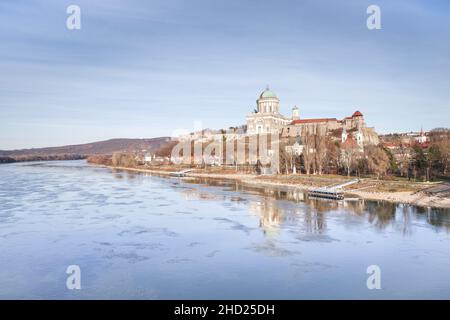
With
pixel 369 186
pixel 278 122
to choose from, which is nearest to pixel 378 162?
pixel 369 186

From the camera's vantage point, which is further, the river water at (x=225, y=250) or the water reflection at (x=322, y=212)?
the water reflection at (x=322, y=212)

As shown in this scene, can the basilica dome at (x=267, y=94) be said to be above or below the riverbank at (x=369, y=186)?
→ above

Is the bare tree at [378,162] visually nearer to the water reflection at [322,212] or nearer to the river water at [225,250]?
the water reflection at [322,212]

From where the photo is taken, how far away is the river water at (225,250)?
29.0ft

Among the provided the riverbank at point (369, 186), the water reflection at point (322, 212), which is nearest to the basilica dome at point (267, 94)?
A: the riverbank at point (369, 186)

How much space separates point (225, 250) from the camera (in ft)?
38.6

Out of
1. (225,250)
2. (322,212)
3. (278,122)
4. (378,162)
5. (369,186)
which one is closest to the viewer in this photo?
(225,250)

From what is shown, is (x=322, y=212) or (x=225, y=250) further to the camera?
(x=322, y=212)

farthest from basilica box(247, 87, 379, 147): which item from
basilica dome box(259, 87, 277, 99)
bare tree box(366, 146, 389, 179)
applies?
→ bare tree box(366, 146, 389, 179)

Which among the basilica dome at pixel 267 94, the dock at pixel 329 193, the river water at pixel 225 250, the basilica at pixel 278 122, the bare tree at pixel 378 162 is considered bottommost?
the river water at pixel 225 250

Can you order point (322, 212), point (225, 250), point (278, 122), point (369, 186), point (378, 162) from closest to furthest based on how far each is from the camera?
1. point (225, 250)
2. point (322, 212)
3. point (369, 186)
4. point (378, 162)
5. point (278, 122)

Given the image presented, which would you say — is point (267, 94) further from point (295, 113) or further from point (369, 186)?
point (369, 186)

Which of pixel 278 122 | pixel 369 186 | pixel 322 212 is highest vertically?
pixel 278 122

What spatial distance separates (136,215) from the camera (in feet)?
57.4
